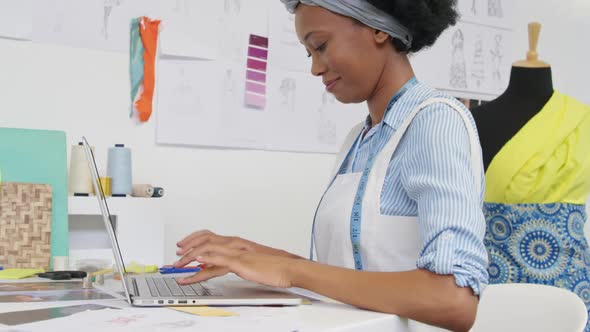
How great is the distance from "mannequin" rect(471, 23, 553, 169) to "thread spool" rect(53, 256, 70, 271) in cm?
102

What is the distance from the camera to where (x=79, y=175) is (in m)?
1.85

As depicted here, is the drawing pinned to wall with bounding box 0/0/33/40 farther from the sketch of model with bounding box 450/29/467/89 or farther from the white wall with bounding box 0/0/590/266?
the sketch of model with bounding box 450/29/467/89

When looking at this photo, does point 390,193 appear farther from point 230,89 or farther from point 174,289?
point 230,89

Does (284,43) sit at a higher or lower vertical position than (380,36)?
higher

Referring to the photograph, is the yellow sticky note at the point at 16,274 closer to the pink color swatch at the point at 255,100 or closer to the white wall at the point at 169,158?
the white wall at the point at 169,158

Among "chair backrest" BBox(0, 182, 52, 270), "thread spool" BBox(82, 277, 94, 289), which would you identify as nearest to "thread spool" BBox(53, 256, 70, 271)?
"chair backrest" BBox(0, 182, 52, 270)

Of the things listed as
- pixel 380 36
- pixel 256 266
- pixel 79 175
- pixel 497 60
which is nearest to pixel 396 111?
pixel 380 36

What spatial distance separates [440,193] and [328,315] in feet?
0.78

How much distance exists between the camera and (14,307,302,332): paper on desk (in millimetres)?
827

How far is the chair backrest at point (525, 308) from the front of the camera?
1288 millimetres

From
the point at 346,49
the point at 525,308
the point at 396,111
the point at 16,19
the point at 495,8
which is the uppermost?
the point at 495,8

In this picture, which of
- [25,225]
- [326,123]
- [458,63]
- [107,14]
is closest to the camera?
[25,225]

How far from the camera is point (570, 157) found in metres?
1.78

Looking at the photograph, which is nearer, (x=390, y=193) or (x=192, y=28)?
(x=390, y=193)
